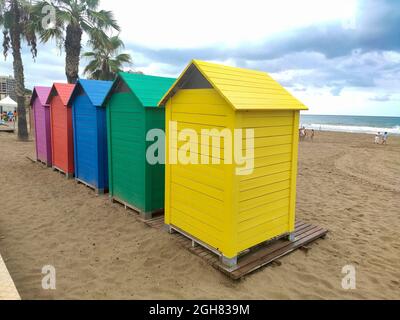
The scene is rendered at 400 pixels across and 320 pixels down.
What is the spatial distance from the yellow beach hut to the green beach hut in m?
0.70

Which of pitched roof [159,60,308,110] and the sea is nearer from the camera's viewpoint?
pitched roof [159,60,308,110]

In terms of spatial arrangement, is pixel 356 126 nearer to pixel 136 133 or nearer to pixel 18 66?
pixel 18 66

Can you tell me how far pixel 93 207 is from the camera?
626 centimetres

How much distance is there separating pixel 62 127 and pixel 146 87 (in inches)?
173

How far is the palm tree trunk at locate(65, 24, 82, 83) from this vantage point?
1373cm

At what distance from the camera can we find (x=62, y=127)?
28.1 feet

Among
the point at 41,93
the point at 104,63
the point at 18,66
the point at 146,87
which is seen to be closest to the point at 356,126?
the point at 104,63

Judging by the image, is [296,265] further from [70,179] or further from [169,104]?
[70,179]

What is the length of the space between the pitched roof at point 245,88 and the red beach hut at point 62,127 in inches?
190

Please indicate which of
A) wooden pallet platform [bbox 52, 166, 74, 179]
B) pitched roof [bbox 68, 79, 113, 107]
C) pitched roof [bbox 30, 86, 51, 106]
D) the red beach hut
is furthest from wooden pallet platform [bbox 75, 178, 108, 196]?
pitched roof [bbox 30, 86, 51, 106]

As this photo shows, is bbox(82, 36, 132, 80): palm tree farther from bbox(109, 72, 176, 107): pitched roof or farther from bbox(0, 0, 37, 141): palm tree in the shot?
bbox(109, 72, 176, 107): pitched roof

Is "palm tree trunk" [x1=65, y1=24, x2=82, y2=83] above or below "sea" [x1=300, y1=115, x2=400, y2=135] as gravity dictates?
above
